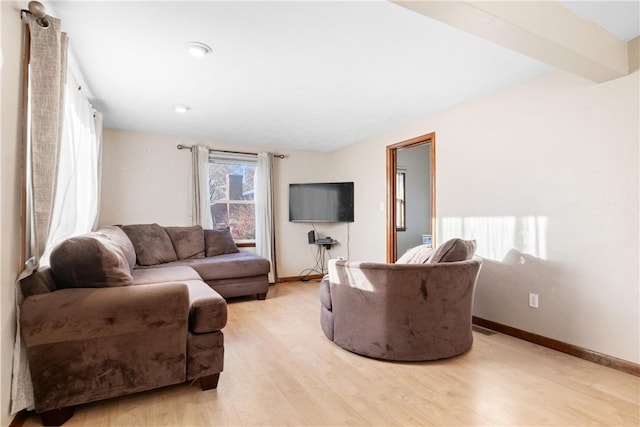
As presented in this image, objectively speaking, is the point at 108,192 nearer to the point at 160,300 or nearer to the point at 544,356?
the point at 160,300

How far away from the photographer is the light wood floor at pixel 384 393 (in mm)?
1661

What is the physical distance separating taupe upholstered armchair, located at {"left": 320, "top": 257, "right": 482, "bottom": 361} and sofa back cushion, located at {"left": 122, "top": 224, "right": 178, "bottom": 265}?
266cm

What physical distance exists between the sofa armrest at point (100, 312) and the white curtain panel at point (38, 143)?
104 millimetres

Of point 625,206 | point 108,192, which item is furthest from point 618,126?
point 108,192

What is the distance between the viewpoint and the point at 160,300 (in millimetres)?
1802

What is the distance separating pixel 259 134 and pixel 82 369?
11.3 feet

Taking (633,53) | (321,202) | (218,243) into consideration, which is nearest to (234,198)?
(218,243)

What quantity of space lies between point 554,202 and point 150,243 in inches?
167

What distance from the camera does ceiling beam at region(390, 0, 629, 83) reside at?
1520mm

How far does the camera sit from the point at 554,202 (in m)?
2.56

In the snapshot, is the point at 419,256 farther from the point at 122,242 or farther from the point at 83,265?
the point at 122,242

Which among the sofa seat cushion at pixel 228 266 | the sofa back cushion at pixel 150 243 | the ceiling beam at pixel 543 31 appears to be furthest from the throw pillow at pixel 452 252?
the sofa back cushion at pixel 150 243

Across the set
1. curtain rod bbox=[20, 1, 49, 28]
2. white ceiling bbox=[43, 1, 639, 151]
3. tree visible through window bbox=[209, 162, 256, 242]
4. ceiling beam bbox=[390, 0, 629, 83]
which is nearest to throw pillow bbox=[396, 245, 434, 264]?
white ceiling bbox=[43, 1, 639, 151]

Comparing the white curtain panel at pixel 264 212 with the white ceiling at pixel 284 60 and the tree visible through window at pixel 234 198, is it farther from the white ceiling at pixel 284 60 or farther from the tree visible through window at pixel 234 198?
the white ceiling at pixel 284 60
